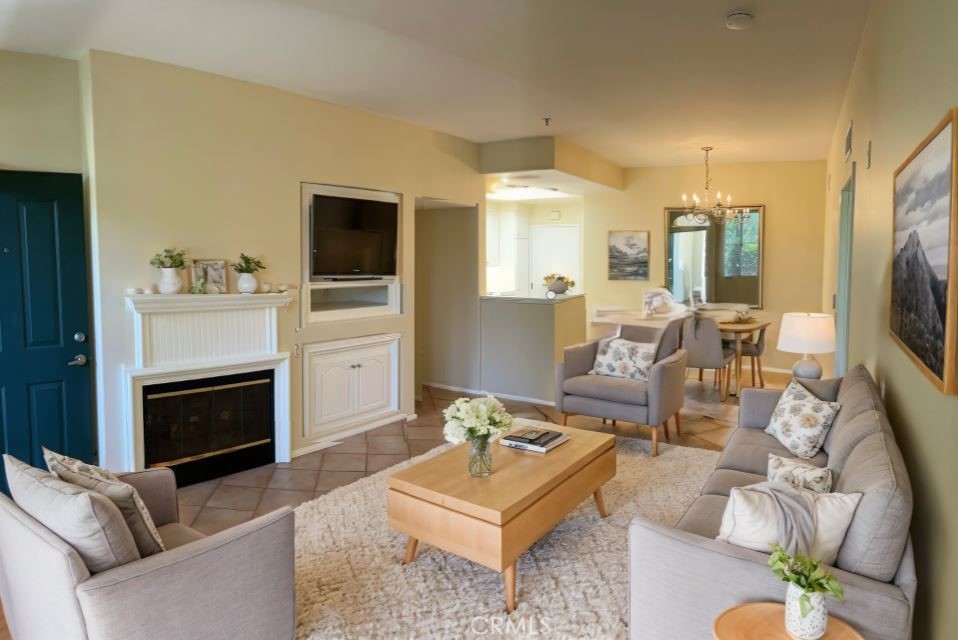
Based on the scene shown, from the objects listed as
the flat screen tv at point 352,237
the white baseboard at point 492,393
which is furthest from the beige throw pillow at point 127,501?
the white baseboard at point 492,393

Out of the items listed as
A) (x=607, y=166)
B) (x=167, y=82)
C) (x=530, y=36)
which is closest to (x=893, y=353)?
(x=530, y=36)

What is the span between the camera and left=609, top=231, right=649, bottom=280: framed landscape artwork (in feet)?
27.0

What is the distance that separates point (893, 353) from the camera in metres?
2.35

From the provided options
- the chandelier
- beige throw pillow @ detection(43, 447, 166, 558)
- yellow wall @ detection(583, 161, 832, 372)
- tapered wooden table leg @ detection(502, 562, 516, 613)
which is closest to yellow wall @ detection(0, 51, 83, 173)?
beige throw pillow @ detection(43, 447, 166, 558)

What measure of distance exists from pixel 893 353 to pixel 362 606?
93.1 inches

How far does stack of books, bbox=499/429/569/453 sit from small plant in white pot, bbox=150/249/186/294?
7.28ft

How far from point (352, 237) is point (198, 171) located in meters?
1.30

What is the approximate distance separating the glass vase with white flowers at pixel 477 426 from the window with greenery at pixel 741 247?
19.3 ft

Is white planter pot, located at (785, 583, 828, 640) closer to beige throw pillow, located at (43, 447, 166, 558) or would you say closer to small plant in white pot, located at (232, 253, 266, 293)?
beige throw pillow, located at (43, 447, 166, 558)

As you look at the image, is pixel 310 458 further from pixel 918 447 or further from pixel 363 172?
pixel 918 447

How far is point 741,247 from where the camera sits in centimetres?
771

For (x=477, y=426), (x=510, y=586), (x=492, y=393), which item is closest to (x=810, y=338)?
(x=477, y=426)

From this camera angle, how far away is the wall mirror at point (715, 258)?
7668 mm

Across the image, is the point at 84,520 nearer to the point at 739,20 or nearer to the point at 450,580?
the point at 450,580
